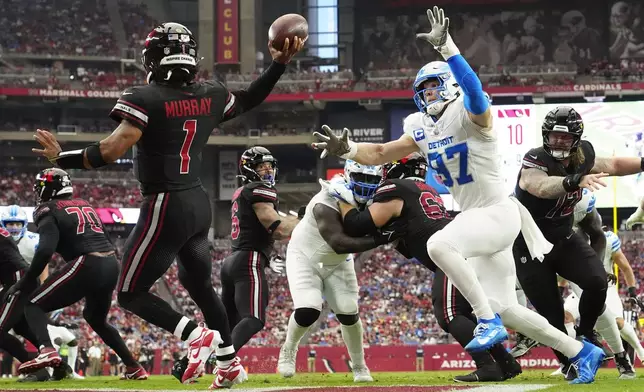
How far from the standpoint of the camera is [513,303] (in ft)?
21.6

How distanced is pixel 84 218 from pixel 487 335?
4.48 m

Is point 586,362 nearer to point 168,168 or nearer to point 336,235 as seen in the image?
point 336,235

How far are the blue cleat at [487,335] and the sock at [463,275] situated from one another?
0.06m

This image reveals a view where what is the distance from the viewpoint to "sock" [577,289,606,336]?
7.48m

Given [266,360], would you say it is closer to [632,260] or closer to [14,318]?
[14,318]

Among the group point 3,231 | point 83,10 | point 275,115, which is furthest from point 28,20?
point 3,231

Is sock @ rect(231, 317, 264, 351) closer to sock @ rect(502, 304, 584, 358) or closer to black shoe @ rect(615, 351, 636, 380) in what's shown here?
sock @ rect(502, 304, 584, 358)

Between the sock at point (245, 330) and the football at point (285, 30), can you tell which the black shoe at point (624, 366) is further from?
Answer: the football at point (285, 30)

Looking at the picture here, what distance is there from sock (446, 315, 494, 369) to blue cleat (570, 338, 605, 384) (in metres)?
0.99

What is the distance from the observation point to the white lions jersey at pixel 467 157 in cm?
649

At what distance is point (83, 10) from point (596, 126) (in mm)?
24408

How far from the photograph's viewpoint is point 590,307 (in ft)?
24.8

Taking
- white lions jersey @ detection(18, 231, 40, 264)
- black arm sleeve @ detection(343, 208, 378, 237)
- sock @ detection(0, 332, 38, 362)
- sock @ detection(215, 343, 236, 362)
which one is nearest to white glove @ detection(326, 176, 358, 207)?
black arm sleeve @ detection(343, 208, 378, 237)

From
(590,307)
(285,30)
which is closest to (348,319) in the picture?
(590,307)
